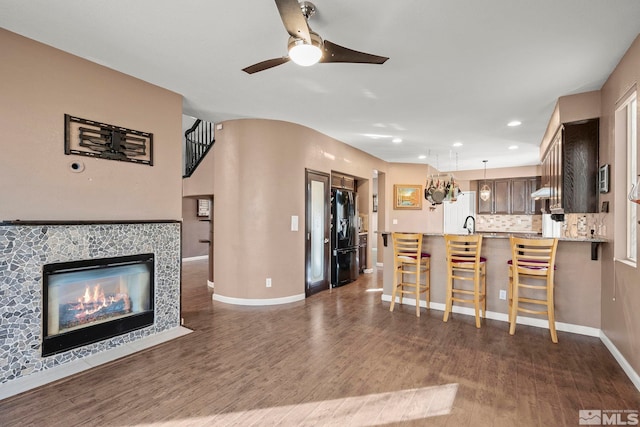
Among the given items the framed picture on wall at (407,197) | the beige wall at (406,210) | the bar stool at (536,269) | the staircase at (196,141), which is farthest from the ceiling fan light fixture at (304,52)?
the framed picture on wall at (407,197)

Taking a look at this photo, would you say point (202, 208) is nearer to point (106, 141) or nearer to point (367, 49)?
point (106, 141)

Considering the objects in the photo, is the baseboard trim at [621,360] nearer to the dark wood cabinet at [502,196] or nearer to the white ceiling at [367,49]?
the white ceiling at [367,49]

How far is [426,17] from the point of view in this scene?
2238 mm

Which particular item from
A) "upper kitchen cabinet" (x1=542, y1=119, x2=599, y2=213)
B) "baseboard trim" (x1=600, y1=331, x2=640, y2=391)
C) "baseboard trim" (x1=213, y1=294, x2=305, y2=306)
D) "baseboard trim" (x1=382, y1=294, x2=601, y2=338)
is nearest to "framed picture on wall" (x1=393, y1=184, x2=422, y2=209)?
"baseboard trim" (x1=382, y1=294, x2=601, y2=338)

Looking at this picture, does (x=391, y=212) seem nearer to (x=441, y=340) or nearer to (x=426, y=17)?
(x=441, y=340)

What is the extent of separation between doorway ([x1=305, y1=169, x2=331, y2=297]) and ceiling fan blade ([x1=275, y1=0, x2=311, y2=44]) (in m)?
3.24

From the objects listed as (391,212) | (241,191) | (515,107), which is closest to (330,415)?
(241,191)

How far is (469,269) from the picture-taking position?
396 cm

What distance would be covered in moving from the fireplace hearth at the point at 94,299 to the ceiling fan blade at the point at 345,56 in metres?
2.66

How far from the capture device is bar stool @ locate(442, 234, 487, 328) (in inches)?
148

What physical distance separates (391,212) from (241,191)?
15.3ft

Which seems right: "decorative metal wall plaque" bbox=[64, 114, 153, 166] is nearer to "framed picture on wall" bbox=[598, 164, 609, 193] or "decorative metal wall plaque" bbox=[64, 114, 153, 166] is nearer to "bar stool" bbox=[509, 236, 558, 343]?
"bar stool" bbox=[509, 236, 558, 343]

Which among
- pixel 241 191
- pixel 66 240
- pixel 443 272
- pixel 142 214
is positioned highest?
pixel 241 191

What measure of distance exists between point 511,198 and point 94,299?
8.98 metres
